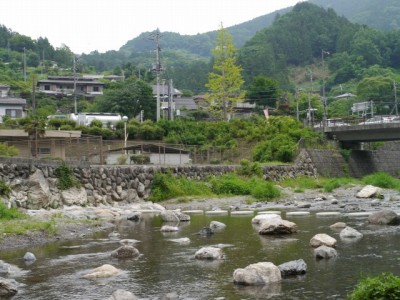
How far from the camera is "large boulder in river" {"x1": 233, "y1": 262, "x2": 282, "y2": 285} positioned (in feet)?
34.8

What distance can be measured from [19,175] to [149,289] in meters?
15.6

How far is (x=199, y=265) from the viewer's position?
12.7 meters

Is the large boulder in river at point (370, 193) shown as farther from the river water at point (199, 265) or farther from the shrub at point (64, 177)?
the shrub at point (64, 177)

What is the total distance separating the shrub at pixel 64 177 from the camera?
87.2 ft

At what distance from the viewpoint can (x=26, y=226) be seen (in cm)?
1805

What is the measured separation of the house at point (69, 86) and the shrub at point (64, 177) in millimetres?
68977

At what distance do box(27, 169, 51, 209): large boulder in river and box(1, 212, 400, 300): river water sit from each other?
236 inches

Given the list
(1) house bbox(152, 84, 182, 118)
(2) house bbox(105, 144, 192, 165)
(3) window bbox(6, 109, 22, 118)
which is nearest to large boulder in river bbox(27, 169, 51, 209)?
(2) house bbox(105, 144, 192, 165)

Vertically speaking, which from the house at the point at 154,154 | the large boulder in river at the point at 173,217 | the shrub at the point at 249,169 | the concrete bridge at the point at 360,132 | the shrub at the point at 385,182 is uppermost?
the concrete bridge at the point at 360,132

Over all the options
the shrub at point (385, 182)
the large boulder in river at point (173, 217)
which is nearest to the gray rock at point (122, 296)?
the large boulder in river at point (173, 217)

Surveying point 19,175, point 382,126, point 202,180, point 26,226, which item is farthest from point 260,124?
point 26,226

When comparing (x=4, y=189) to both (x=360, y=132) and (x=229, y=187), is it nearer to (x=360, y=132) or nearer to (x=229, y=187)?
(x=229, y=187)

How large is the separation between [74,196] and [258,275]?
17.7 meters

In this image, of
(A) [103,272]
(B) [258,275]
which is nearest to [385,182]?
(B) [258,275]
